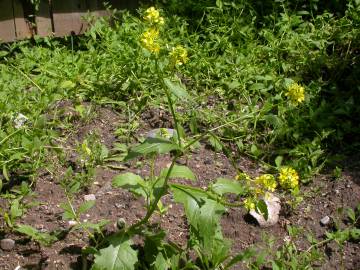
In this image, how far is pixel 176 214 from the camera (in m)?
2.77

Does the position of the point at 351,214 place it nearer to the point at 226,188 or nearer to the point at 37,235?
the point at 226,188

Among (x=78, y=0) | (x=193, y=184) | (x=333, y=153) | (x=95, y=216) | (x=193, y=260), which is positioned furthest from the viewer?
(x=78, y=0)

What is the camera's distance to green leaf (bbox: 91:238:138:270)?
218cm

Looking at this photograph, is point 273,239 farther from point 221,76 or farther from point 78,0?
point 78,0

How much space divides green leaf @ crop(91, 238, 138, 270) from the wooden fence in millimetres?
2526

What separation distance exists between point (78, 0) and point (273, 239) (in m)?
2.84

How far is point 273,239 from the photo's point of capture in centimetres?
265

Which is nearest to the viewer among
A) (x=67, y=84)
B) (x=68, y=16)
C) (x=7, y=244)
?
(x=7, y=244)

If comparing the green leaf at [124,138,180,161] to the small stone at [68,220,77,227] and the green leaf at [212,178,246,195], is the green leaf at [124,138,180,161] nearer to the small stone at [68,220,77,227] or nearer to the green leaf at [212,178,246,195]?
the green leaf at [212,178,246,195]

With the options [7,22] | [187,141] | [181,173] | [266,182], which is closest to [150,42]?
[181,173]

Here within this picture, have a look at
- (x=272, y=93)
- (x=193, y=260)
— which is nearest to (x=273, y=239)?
(x=193, y=260)

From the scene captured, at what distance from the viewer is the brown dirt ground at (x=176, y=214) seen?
8.14 ft

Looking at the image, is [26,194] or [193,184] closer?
[26,194]

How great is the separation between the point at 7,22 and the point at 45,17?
0.31 metres
